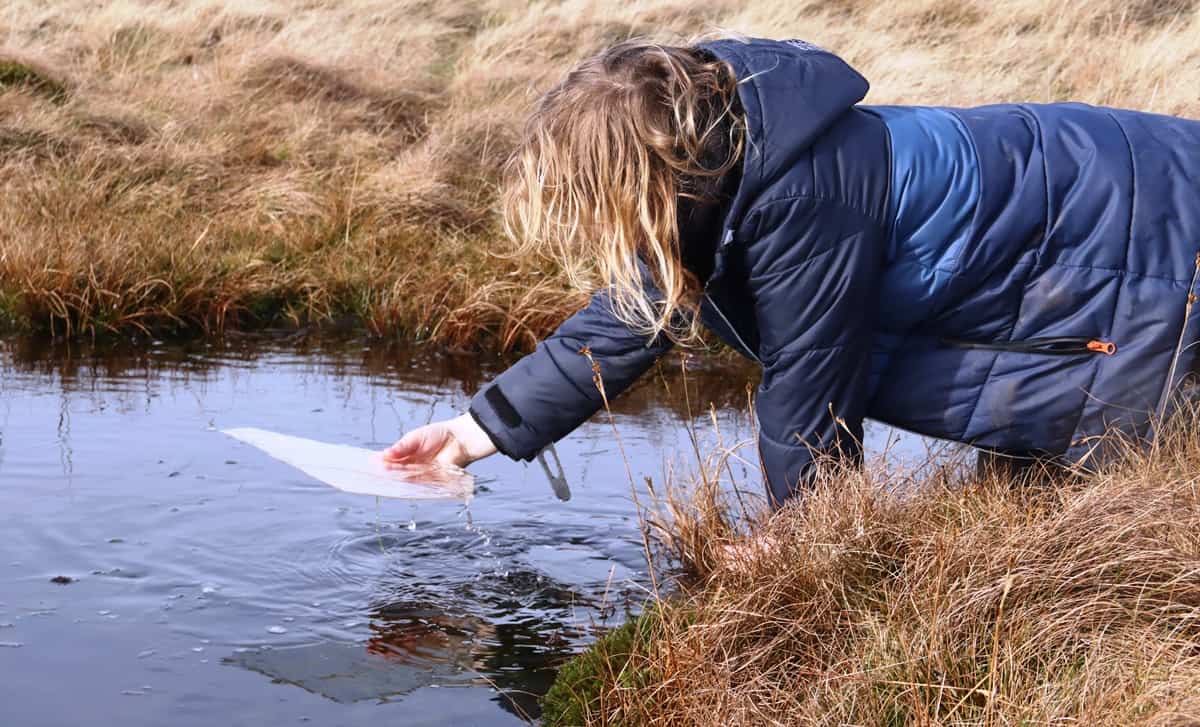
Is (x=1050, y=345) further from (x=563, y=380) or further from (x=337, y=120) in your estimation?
(x=337, y=120)

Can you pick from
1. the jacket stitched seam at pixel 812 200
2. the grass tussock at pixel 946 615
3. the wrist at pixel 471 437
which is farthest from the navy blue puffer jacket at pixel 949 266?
the wrist at pixel 471 437

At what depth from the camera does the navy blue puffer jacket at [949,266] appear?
2.97 meters

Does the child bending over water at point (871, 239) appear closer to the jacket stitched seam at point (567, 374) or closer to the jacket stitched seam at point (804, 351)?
the jacket stitched seam at point (804, 351)

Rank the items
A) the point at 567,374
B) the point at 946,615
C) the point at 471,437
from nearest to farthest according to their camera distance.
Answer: the point at 946,615, the point at 567,374, the point at 471,437

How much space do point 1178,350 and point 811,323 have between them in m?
Result: 0.93

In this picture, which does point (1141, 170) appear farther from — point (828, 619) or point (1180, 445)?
point (828, 619)

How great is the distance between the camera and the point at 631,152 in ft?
9.57

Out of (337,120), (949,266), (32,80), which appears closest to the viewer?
(949,266)

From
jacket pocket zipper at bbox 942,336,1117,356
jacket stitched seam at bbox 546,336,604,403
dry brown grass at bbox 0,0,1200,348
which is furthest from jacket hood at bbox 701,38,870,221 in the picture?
dry brown grass at bbox 0,0,1200,348

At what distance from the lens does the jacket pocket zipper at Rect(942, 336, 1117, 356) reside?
3.24 metres

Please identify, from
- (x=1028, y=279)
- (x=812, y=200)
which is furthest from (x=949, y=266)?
(x=812, y=200)

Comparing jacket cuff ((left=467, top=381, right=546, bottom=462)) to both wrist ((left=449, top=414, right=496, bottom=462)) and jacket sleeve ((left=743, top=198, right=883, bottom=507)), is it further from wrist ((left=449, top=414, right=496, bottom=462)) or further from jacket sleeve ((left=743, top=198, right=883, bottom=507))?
jacket sleeve ((left=743, top=198, right=883, bottom=507))

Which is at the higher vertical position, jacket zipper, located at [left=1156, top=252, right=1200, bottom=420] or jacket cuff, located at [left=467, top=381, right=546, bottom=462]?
jacket zipper, located at [left=1156, top=252, right=1200, bottom=420]

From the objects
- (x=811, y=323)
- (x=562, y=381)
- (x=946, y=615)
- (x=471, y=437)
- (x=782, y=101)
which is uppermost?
(x=782, y=101)
